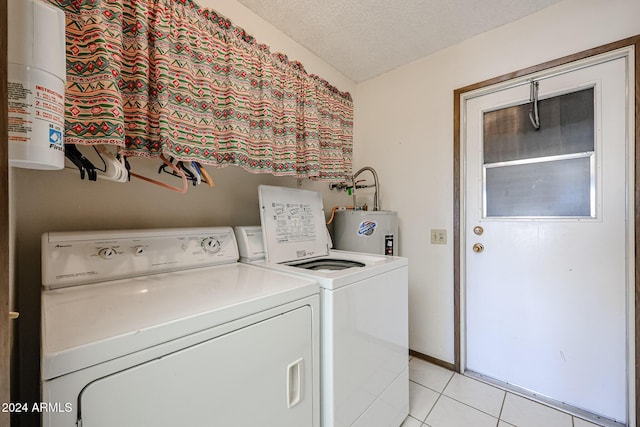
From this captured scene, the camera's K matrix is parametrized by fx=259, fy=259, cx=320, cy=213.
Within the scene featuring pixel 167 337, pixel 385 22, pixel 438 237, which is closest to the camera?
pixel 167 337

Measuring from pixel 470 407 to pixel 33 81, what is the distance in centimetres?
242

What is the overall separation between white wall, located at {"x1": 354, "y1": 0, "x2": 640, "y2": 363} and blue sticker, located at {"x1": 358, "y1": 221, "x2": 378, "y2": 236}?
461mm

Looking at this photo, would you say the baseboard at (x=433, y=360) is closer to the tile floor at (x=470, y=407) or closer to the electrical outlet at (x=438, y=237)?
the tile floor at (x=470, y=407)

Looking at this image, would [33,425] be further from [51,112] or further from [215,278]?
[51,112]

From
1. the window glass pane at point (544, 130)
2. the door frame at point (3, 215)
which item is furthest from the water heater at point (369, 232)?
the door frame at point (3, 215)

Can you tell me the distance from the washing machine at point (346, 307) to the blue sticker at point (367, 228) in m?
0.29

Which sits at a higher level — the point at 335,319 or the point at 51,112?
the point at 51,112

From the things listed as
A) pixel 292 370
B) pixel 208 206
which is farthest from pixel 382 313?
pixel 208 206

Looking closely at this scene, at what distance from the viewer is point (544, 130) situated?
174 centimetres

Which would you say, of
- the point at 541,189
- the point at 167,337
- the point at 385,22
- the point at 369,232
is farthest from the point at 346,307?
the point at 385,22

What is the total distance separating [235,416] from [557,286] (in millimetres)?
1998

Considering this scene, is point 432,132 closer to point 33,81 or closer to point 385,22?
point 385,22

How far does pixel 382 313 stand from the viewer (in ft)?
4.38

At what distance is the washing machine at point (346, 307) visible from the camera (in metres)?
1.07
